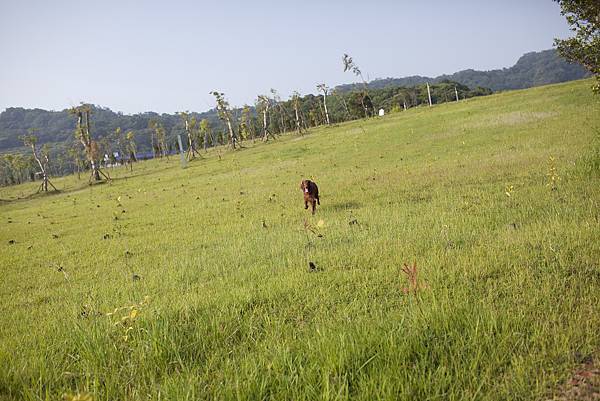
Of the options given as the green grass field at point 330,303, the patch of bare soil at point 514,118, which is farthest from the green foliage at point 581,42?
the patch of bare soil at point 514,118

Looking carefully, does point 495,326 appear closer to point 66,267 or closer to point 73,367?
point 73,367

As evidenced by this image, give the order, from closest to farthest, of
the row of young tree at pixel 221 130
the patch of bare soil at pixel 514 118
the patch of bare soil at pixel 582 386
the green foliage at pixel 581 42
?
the patch of bare soil at pixel 582 386 < the green foliage at pixel 581 42 < the patch of bare soil at pixel 514 118 < the row of young tree at pixel 221 130

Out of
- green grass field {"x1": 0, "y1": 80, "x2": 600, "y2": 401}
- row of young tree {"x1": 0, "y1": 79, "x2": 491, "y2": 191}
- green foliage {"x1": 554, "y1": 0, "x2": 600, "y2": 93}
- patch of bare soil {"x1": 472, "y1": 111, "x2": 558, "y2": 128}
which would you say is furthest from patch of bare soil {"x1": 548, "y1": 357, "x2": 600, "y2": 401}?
row of young tree {"x1": 0, "y1": 79, "x2": 491, "y2": 191}

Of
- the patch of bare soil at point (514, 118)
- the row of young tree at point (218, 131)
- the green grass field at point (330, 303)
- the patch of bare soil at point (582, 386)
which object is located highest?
the row of young tree at point (218, 131)

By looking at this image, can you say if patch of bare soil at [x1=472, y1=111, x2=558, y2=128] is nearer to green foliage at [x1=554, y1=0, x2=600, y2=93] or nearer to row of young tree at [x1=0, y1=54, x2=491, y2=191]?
green foliage at [x1=554, y1=0, x2=600, y2=93]

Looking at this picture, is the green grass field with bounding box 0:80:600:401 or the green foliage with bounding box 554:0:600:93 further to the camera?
the green foliage with bounding box 554:0:600:93

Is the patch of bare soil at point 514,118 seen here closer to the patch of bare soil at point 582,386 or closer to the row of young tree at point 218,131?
the patch of bare soil at point 582,386

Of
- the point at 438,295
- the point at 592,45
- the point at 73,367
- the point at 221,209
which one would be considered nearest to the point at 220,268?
the point at 73,367

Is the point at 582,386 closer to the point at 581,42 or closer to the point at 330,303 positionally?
the point at 330,303

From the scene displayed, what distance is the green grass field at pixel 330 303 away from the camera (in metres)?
2.77

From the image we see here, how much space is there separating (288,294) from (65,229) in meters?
13.6

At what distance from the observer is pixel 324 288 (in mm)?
4746

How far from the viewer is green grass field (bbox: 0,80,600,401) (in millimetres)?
2770

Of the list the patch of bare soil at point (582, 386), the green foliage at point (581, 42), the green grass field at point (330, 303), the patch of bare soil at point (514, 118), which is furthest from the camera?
the patch of bare soil at point (514, 118)
